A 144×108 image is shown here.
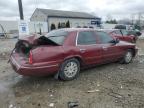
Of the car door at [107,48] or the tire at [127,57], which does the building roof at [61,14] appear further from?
the car door at [107,48]

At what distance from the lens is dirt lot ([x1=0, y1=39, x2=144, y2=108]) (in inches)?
182

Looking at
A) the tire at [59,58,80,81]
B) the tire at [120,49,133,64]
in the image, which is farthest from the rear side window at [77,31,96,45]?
the tire at [120,49,133,64]

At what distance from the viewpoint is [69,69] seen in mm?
6047

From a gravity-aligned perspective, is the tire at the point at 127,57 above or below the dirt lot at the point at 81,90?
above

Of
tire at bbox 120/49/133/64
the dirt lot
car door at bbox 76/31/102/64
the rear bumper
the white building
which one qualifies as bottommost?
the dirt lot

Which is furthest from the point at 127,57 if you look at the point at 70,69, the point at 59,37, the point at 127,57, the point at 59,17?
the point at 59,17

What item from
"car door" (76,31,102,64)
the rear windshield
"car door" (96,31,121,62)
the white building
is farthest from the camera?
the white building

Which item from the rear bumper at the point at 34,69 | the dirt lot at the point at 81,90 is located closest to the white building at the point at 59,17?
the dirt lot at the point at 81,90

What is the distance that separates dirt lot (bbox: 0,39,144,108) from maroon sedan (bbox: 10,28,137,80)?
0.43 meters

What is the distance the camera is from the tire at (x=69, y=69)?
5893mm

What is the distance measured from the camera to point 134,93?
5117 millimetres

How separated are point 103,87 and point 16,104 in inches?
91.3

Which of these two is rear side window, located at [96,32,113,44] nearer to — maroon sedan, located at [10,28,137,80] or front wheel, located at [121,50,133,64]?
maroon sedan, located at [10,28,137,80]

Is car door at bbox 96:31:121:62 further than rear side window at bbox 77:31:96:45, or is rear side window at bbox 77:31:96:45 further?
car door at bbox 96:31:121:62
